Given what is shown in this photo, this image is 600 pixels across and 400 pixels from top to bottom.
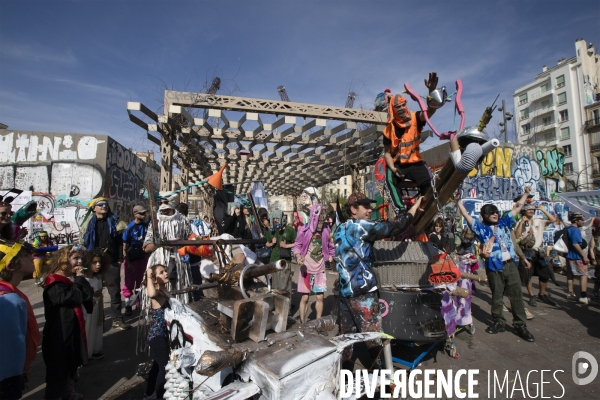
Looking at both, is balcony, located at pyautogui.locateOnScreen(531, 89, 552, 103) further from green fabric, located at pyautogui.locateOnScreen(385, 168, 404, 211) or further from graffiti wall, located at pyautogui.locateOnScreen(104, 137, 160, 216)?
green fabric, located at pyautogui.locateOnScreen(385, 168, 404, 211)

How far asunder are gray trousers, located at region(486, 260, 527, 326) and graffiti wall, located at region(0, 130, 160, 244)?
40.1ft

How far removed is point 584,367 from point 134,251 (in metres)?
6.24

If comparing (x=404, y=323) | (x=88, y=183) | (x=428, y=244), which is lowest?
(x=404, y=323)

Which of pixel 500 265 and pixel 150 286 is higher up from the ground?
pixel 150 286

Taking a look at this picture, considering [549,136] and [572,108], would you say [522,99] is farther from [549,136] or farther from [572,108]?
[572,108]

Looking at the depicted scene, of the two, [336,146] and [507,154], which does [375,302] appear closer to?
[336,146]

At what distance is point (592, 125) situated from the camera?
37.2m

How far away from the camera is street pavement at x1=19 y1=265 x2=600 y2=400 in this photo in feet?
10.4

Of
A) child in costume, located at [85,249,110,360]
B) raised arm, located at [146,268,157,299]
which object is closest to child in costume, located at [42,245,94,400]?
raised arm, located at [146,268,157,299]

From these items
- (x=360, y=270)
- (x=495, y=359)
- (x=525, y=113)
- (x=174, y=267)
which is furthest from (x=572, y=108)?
(x=174, y=267)

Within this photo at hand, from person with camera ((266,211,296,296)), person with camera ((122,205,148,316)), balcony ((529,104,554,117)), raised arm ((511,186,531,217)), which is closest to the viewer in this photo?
raised arm ((511,186,531,217))

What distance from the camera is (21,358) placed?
2266 mm

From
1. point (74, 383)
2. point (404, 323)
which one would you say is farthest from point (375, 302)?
point (74, 383)

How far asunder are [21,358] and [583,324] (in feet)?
23.0
